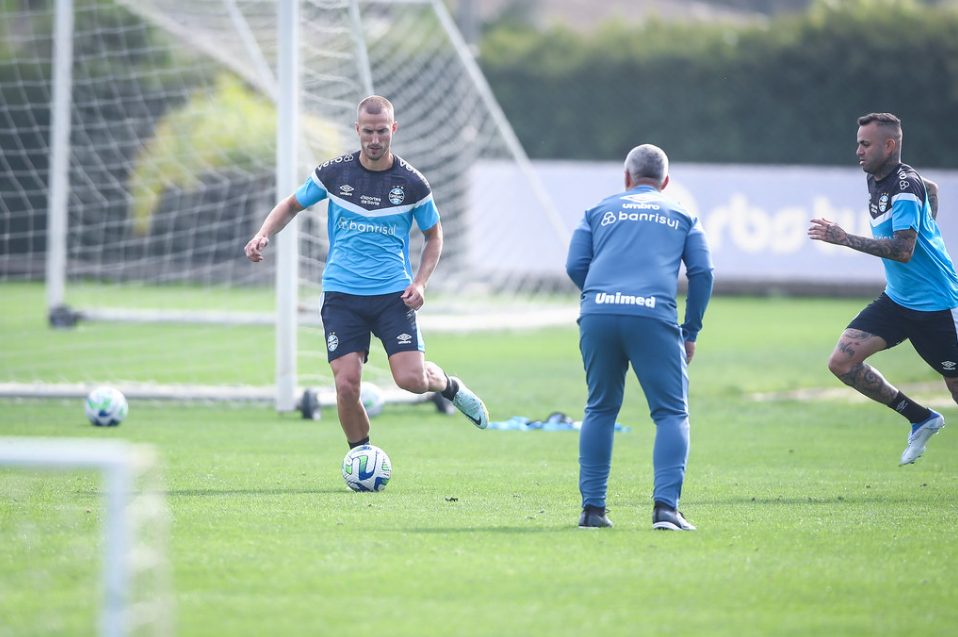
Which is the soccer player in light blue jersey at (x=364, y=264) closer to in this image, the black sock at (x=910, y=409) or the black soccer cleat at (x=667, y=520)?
the black soccer cleat at (x=667, y=520)

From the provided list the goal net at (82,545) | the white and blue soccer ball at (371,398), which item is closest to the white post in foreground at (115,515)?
the goal net at (82,545)

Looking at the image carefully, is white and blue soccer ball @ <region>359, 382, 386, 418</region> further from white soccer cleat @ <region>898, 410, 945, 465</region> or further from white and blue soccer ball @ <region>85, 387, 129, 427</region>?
white soccer cleat @ <region>898, 410, 945, 465</region>

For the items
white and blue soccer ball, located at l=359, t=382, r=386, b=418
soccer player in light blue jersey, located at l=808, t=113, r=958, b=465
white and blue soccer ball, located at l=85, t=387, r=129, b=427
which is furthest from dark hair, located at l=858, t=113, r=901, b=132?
white and blue soccer ball, located at l=85, t=387, r=129, b=427

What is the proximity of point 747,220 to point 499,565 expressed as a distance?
26595mm

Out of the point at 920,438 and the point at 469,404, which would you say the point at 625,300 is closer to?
the point at 469,404

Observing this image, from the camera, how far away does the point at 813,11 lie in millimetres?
37656

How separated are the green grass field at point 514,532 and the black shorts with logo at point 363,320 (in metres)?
0.91

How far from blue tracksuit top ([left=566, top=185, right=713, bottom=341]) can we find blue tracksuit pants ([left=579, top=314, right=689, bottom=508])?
91mm

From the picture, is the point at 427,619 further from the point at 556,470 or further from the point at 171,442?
the point at 171,442

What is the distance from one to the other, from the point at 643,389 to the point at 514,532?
3.30ft

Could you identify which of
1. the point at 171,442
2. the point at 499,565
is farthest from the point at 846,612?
→ the point at 171,442

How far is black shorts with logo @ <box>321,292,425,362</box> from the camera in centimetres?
926

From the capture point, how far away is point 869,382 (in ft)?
33.4

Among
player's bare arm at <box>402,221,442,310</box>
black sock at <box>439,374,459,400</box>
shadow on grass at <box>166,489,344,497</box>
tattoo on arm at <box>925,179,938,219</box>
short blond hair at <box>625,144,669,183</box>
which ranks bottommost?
shadow on grass at <box>166,489,344,497</box>
